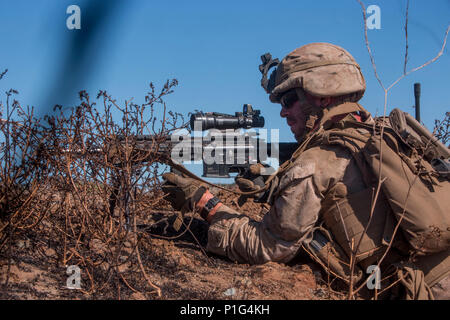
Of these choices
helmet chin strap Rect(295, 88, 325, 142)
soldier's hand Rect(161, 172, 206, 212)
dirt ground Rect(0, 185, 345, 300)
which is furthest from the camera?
soldier's hand Rect(161, 172, 206, 212)

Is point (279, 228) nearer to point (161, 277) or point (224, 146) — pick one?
point (161, 277)

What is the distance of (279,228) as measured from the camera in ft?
12.4

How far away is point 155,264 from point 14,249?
113 centimetres

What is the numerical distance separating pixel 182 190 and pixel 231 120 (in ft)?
3.66

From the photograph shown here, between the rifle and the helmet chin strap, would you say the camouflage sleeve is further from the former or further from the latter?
the rifle

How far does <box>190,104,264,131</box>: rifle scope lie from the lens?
15.9 ft

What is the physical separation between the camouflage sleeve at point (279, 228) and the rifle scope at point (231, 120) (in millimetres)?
1130

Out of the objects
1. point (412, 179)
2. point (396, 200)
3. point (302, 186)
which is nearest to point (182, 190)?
point (302, 186)

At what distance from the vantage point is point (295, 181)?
3.74 m

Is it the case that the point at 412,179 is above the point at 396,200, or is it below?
above

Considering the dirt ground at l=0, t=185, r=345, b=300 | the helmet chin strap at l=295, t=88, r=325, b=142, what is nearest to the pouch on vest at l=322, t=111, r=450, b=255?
the helmet chin strap at l=295, t=88, r=325, b=142

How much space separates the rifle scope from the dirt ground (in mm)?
1353
